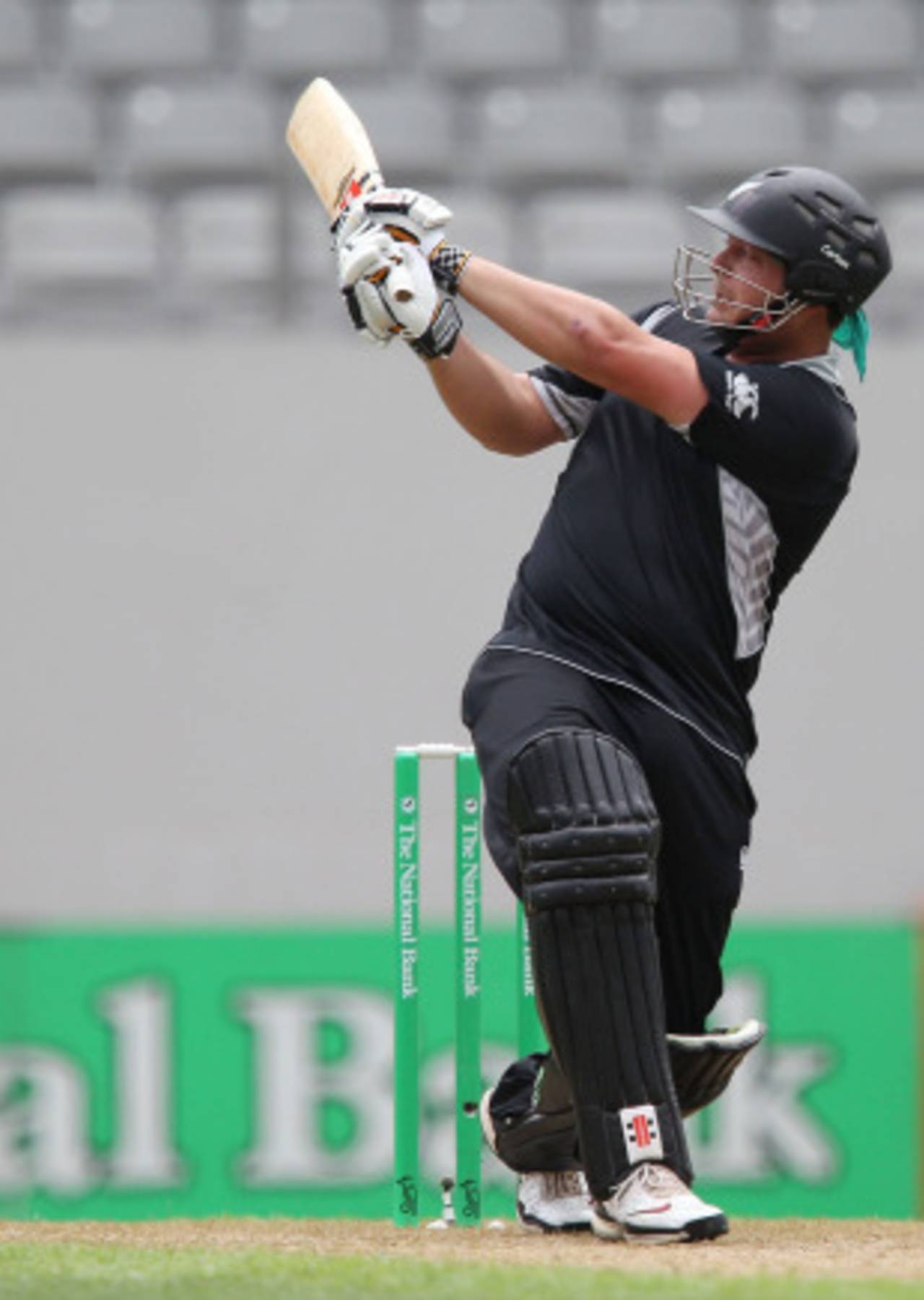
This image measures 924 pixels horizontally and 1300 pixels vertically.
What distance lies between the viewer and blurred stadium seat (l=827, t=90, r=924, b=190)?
8.06 meters

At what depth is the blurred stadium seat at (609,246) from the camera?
7633 millimetres

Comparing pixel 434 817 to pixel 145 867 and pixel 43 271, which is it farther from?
pixel 43 271

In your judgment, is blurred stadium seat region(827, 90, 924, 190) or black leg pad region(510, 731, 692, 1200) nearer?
black leg pad region(510, 731, 692, 1200)

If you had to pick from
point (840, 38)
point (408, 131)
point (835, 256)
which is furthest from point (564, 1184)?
point (840, 38)

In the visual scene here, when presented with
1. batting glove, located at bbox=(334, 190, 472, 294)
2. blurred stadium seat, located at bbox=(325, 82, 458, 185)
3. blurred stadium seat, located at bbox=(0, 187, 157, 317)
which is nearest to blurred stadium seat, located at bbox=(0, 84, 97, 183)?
blurred stadium seat, located at bbox=(0, 187, 157, 317)

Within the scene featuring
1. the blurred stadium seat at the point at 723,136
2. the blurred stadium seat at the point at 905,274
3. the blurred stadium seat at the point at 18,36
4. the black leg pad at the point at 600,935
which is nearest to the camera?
the black leg pad at the point at 600,935

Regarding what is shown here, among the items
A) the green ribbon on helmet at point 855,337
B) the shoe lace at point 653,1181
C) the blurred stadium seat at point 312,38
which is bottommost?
the shoe lace at point 653,1181

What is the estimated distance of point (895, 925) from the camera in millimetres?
6312

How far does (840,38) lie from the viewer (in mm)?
8406

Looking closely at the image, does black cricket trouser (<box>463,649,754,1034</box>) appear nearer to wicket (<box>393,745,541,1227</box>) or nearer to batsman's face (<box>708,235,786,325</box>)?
wicket (<box>393,745,541,1227</box>)

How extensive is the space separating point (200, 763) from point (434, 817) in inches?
26.0

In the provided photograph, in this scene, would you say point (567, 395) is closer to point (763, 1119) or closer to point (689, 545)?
point (689, 545)

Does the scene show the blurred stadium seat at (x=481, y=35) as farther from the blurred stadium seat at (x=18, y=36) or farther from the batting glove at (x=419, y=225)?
the batting glove at (x=419, y=225)

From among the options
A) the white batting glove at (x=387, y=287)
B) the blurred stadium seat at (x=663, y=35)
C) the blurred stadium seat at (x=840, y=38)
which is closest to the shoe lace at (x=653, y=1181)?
the white batting glove at (x=387, y=287)
